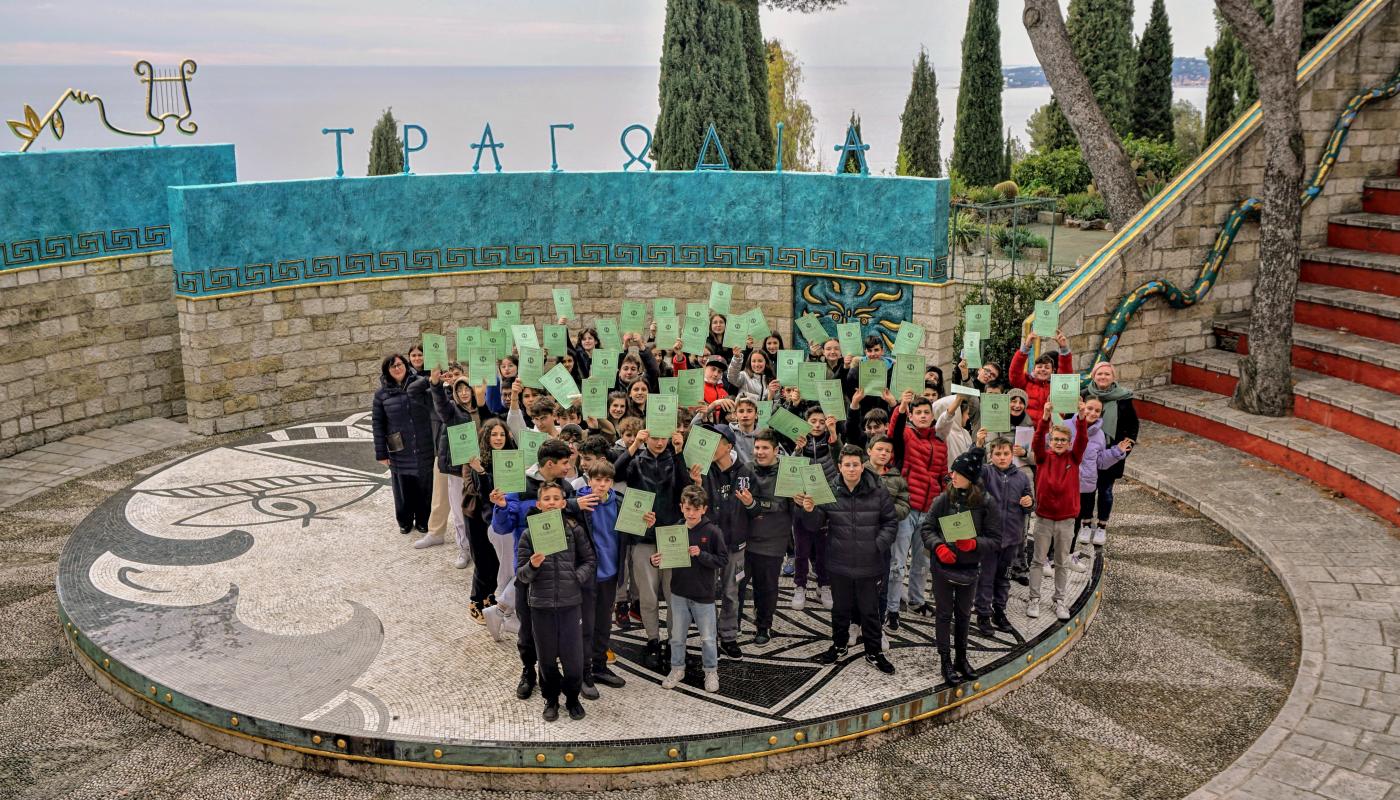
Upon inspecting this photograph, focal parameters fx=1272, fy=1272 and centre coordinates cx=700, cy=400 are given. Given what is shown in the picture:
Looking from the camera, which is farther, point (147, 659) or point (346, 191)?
point (346, 191)

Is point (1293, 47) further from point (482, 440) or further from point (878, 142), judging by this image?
point (878, 142)

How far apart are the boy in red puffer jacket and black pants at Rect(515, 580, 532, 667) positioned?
370 cm

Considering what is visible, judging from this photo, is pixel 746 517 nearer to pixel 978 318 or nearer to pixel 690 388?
pixel 690 388

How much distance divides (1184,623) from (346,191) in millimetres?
10495

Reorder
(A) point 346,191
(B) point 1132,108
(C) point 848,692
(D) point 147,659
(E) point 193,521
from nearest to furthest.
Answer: (C) point 848,692 < (D) point 147,659 < (E) point 193,521 < (A) point 346,191 < (B) point 1132,108

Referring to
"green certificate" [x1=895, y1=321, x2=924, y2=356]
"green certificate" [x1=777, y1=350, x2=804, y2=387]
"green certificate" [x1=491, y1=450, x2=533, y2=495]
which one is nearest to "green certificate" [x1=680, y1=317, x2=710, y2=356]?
"green certificate" [x1=777, y1=350, x2=804, y2=387]

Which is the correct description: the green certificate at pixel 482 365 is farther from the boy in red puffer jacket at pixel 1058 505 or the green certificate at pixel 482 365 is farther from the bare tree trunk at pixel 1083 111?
the bare tree trunk at pixel 1083 111

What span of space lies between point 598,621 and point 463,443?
1.60 m

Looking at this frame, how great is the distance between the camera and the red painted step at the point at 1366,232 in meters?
14.9

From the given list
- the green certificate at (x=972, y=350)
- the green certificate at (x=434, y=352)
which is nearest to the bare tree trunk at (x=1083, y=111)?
the green certificate at (x=972, y=350)

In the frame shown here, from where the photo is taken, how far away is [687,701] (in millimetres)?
8047

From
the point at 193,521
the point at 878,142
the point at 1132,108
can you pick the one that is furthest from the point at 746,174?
the point at 878,142

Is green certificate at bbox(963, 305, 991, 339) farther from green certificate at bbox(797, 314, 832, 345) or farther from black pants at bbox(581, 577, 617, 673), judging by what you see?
black pants at bbox(581, 577, 617, 673)

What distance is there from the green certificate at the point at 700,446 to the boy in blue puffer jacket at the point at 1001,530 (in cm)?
180
